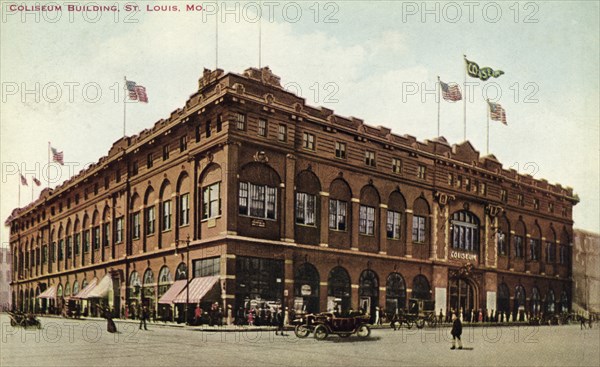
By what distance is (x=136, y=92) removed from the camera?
17.0m

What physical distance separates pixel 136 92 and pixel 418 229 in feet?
41.3

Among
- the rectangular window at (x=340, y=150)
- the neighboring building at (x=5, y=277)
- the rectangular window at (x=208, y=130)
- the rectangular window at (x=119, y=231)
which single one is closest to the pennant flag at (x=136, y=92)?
the neighboring building at (x=5, y=277)

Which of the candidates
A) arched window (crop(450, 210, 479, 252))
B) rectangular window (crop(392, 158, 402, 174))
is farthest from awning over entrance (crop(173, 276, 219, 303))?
arched window (crop(450, 210, 479, 252))

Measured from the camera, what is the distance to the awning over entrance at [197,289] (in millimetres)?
28250

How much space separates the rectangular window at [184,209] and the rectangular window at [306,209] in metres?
A: 7.30

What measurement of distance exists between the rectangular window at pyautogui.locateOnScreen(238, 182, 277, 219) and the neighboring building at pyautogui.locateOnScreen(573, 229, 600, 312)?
1175 centimetres

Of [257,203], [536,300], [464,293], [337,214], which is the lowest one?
[536,300]

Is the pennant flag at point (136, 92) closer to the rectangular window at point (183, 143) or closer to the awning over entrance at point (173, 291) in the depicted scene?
the rectangular window at point (183, 143)

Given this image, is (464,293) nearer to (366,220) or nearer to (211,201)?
(366,220)

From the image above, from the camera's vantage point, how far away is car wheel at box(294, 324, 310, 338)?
82.4 ft

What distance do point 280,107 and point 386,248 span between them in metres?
7.29

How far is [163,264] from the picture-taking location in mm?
31656

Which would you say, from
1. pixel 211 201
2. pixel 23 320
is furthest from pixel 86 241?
pixel 23 320

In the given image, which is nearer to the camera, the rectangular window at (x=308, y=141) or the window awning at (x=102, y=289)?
the rectangular window at (x=308, y=141)
